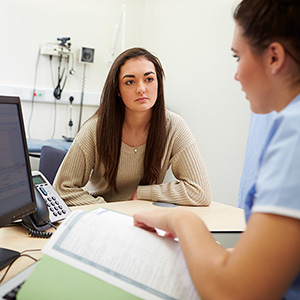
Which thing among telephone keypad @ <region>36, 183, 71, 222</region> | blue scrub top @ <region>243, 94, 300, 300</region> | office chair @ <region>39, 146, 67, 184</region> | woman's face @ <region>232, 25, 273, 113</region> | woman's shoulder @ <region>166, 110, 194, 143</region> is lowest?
office chair @ <region>39, 146, 67, 184</region>

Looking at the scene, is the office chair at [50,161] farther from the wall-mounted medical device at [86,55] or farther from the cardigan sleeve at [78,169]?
the wall-mounted medical device at [86,55]

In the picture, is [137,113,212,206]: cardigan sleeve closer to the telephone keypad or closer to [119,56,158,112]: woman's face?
[119,56,158,112]: woman's face

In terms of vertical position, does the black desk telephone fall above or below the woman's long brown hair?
below

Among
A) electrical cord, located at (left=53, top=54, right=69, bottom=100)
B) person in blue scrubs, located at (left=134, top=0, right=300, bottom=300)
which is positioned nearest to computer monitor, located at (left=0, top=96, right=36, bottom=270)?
person in blue scrubs, located at (left=134, top=0, right=300, bottom=300)

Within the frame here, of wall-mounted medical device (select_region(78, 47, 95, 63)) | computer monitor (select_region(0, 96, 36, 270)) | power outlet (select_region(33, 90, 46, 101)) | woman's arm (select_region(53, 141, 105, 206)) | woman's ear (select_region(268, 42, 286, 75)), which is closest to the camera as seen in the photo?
woman's ear (select_region(268, 42, 286, 75))

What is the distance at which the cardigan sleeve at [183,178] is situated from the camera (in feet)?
5.34

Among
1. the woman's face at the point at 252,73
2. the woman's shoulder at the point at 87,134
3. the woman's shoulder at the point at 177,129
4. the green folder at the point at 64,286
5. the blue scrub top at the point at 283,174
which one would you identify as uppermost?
the woman's face at the point at 252,73

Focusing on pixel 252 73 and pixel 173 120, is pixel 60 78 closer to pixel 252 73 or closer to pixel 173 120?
pixel 173 120

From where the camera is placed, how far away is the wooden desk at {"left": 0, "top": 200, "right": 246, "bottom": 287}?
0.96 metres

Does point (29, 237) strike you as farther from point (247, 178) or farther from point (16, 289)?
point (247, 178)

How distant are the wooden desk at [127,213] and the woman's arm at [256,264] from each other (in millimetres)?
488

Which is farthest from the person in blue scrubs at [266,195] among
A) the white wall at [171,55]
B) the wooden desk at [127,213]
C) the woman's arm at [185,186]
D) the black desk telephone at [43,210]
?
the white wall at [171,55]

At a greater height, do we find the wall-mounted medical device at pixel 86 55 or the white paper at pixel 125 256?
the wall-mounted medical device at pixel 86 55

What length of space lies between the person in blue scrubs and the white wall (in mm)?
1942
